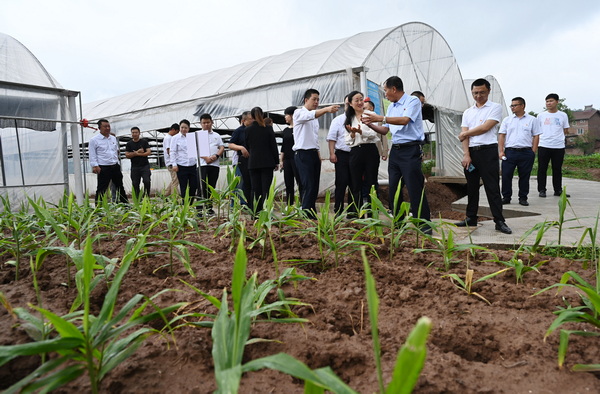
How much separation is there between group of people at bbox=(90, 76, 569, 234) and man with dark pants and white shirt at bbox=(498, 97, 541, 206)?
0.01 m

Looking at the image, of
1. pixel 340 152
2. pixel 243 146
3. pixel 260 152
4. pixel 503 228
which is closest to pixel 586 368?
pixel 503 228

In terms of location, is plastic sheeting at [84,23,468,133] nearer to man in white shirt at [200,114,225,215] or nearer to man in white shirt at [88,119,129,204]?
man in white shirt at [200,114,225,215]

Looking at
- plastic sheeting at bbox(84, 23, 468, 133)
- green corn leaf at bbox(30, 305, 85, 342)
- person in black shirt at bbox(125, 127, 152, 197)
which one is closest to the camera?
green corn leaf at bbox(30, 305, 85, 342)

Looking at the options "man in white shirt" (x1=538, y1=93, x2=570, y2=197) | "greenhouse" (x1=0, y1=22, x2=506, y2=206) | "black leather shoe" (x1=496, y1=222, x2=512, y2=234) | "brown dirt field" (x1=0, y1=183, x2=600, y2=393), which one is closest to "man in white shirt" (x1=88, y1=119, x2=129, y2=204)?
"greenhouse" (x1=0, y1=22, x2=506, y2=206)

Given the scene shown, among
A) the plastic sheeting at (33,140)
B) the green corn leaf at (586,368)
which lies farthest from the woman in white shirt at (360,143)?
the plastic sheeting at (33,140)

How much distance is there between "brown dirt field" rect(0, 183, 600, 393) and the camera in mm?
850

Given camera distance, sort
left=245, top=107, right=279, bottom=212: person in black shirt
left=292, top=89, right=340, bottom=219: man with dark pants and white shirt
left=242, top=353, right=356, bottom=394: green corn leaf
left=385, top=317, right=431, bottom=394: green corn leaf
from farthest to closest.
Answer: left=245, top=107, right=279, bottom=212: person in black shirt, left=292, top=89, right=340, bottom=219: man with dark pants and white shirt, left=242, top=353, right=356, bottom=394: green corn leaf, left=385, top=317, right=431, bottom=394: green corn leaf

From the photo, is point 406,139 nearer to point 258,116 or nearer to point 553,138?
point 258,116

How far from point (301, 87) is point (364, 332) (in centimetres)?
830

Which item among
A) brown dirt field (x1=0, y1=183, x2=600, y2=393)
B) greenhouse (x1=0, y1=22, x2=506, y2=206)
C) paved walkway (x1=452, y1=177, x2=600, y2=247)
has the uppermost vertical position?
greenhouse (x1=0, y1=22, x2=506, y2=206)

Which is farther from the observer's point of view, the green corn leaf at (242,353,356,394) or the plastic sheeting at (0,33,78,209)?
the plastic sheeting at (0,33,78,209)

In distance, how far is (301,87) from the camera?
8.91m

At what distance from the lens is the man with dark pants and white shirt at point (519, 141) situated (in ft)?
19.2

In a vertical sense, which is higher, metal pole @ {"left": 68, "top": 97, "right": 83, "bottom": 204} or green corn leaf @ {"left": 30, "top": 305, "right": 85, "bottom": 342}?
metal pole @ {"left": 68, "top": 97, "right": 83, "bottom": 204}
